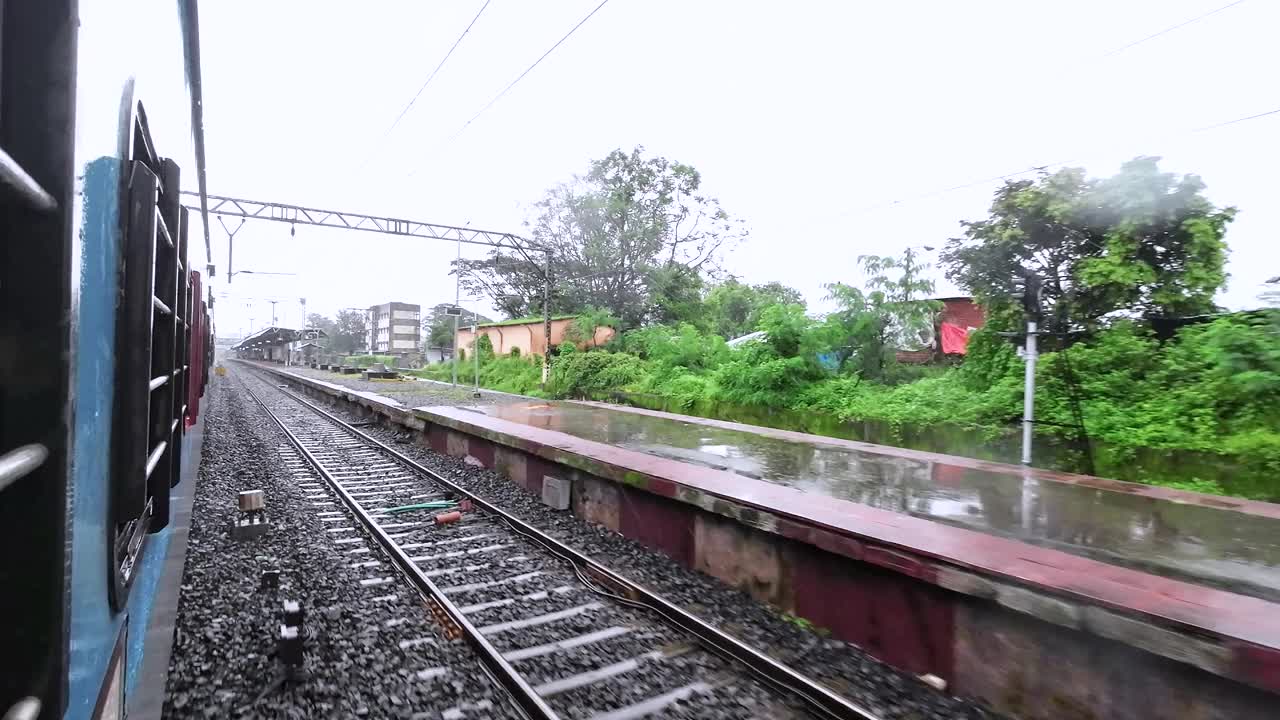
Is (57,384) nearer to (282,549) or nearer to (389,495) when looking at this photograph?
(282,549)

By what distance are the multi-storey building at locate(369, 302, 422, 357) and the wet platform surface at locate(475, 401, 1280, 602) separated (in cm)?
8370

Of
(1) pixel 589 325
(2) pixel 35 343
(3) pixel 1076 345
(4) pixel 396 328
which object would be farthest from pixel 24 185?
(4) pixel 396 328

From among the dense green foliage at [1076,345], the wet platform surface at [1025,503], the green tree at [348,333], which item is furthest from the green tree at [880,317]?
the green tree at [348,333]

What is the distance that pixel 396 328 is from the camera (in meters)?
90.6

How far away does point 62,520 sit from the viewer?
3.03 feet

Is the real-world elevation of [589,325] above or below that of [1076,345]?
above

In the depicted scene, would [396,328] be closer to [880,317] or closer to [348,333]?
[348,333]

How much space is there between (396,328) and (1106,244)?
295ft

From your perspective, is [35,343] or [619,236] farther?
[619,236]

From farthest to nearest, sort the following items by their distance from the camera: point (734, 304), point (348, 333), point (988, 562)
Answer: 1. point (348, 333)
2. point (734, 304)
3. point (988, 562)

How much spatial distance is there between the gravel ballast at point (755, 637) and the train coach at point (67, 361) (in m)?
2.78

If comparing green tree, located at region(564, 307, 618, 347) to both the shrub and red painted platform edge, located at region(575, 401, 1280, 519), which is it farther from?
red painted platform edge, located at region(575, 401, 1280, 519)

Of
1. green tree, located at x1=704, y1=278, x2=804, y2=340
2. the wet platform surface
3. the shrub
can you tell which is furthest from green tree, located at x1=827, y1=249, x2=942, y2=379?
green tree, located at x1=704, y1=278, x2=804, y2=340

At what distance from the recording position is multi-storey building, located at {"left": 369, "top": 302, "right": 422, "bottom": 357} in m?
89.7
